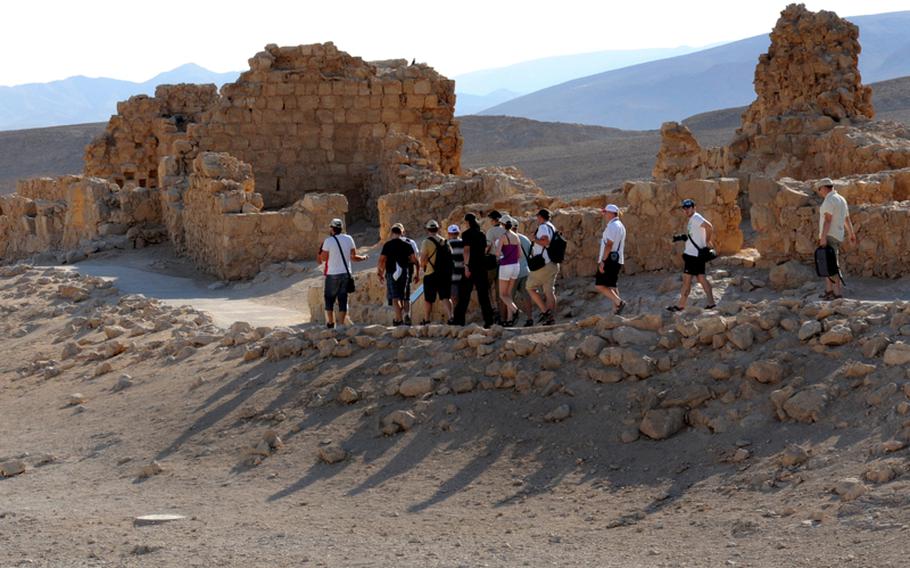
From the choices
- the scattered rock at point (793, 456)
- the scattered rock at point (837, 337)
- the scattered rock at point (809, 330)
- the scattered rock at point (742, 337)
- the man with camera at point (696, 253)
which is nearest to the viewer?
the scattered rock at point (793, 456)

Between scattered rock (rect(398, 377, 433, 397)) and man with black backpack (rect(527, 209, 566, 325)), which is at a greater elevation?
man with black backpack (rect(527, 209, 566, 325))

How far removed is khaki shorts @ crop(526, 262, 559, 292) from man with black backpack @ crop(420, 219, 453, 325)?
0.74 meters

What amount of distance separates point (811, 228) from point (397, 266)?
12.8 feet

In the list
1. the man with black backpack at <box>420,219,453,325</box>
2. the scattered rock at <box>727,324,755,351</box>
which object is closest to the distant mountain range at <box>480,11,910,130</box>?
the man with black backpack at <box>420,219,453,325</box>

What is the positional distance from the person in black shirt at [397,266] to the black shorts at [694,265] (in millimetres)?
2555

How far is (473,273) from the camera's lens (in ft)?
39.0

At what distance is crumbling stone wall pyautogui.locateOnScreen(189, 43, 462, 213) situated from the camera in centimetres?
2266

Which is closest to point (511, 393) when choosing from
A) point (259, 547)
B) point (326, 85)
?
point (259, 547)

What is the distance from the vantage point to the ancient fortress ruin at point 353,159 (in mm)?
18453

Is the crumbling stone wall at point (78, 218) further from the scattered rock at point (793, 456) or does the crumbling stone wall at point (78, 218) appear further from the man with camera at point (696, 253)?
the scattered rock at point (793, 456)

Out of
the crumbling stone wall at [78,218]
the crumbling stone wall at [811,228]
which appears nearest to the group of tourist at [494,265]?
the crumbling stone wall at [811,228]

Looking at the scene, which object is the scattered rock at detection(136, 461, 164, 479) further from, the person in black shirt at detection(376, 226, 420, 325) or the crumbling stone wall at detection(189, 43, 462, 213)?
the crumbling stone wall at detection(189, 43, 462, 213)

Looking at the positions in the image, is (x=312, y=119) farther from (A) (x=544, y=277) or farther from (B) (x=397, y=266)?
(A) (x=544, y=277)

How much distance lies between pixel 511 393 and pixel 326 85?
14301 millimetres
